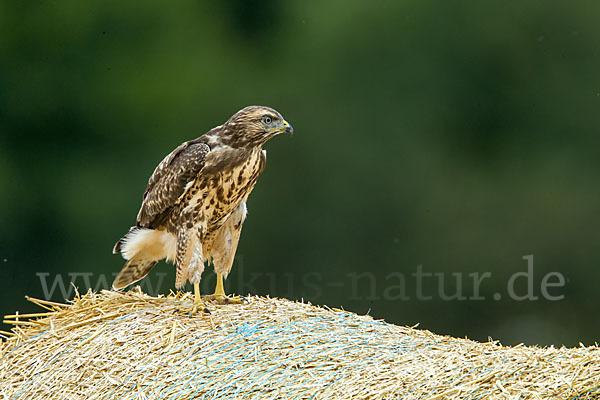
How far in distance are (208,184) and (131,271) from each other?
0.96 meters

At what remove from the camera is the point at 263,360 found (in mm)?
4453

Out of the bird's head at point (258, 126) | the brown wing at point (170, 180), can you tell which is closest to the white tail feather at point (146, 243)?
the brown wing at point (170, 180)

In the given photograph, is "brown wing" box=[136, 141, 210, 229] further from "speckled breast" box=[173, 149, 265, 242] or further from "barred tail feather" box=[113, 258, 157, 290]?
"barred tail feather" box=[113, 258, 157, 290]

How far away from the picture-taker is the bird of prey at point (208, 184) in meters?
5.32

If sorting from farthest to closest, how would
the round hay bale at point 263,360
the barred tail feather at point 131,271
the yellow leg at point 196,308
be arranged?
the barred tail feather at point 131,271 → the yellow leg at point 196,308 → the round hay bale at point 263,360

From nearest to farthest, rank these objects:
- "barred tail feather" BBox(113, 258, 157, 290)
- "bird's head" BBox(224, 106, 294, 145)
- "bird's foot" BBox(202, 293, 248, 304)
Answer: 1. "bird's head" BBox(224, 106, 294, 145)
2. "bird's foot" BBox(202, 293, 248, 304)
3. "barred tail feather" BBox(113, 258, 157, 290)

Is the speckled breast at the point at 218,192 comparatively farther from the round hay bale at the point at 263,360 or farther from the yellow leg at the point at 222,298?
the round hay bale at the point at 263,360

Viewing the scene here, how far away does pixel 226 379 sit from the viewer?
4320 millimetres

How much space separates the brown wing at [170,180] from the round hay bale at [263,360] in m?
0.66

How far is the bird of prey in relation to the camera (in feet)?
17.5

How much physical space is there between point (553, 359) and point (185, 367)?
5.51 feet

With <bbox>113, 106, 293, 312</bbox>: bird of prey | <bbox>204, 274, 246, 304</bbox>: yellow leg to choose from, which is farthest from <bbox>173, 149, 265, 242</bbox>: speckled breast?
<bbox>204, 274, 246, 304</bbox>: yellow leg

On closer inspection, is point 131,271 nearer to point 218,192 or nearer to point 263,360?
point 218,192

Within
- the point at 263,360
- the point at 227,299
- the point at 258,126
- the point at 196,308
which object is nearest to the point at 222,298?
the point at 227,299
